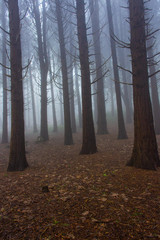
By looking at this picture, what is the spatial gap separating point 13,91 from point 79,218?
496cm

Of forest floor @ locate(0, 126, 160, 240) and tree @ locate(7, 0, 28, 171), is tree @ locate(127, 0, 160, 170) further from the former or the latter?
tree @ locate(7, 0, 28, 171)

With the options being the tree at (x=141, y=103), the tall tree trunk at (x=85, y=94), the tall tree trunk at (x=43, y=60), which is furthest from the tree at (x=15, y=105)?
the tall tree trunk at (x=43, y=60)

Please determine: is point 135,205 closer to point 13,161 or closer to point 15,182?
point 15,182

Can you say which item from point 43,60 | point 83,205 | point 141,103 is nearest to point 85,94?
point 141,103

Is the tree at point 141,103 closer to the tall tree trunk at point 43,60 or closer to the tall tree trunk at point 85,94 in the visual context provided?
the tall tree trunk at point 85,94

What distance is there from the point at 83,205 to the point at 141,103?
3.40 m

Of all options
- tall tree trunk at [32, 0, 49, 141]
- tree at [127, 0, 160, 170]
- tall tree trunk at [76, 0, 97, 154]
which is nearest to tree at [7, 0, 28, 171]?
Answer: tall tree trunk at [76, 0, 97, 154]

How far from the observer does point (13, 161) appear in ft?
19.4

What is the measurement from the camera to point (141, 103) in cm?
496

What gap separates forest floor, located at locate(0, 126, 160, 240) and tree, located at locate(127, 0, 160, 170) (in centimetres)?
46

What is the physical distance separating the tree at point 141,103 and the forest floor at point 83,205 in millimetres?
458

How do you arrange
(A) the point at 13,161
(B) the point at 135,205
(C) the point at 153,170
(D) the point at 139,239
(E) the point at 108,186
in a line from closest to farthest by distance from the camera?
(D) the point at 139,239, (B) the point at 135,205, (E) the point at 108,186, (C) the point at 153,170, (A) the point at 13,161

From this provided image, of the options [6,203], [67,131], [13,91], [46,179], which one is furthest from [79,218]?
[67,131]

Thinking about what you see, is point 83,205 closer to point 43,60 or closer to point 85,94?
point 85,94
